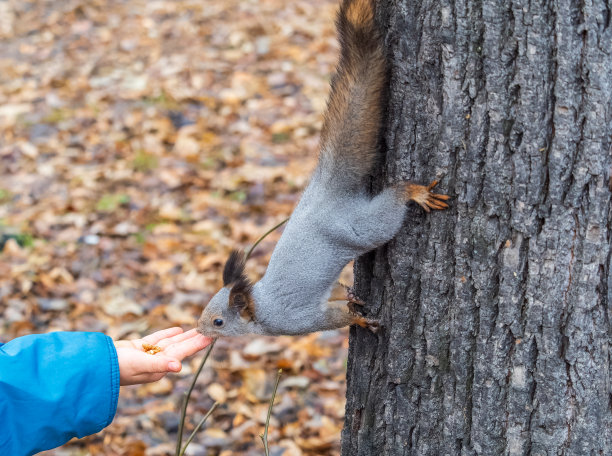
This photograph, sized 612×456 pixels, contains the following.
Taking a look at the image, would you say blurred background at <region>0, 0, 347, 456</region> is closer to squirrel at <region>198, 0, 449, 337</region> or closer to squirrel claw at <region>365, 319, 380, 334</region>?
squirrel at <region>198, 0, 449, 337</region>

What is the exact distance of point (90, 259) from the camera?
11.6 feet

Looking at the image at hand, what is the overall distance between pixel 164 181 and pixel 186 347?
2437mm

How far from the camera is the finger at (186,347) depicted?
177 cm

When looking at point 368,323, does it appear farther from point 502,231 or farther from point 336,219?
point 502,231

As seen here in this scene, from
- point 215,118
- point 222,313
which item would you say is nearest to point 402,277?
point 222,313

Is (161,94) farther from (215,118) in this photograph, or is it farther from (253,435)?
(253,435)

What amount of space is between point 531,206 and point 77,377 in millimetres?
1125

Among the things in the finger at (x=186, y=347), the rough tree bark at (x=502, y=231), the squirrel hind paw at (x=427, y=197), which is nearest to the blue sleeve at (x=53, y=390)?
the finger at (x=186, y=347)

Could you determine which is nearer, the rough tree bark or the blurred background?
the rough tree bark

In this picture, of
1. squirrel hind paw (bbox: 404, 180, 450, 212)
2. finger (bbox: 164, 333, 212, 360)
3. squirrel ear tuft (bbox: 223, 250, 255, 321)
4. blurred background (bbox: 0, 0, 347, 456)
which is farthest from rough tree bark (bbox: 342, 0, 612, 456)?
blurred background (bbox: 0, 0, 347, 456)

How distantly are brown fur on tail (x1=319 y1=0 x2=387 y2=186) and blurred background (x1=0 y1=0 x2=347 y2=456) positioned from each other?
4.10 ft

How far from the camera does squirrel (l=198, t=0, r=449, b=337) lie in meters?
1.51

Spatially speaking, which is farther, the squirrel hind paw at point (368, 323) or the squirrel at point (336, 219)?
the squirrel hind paw at point (368, 323)

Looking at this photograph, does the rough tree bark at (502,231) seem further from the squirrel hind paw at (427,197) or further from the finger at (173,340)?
the finger at (173,340)
